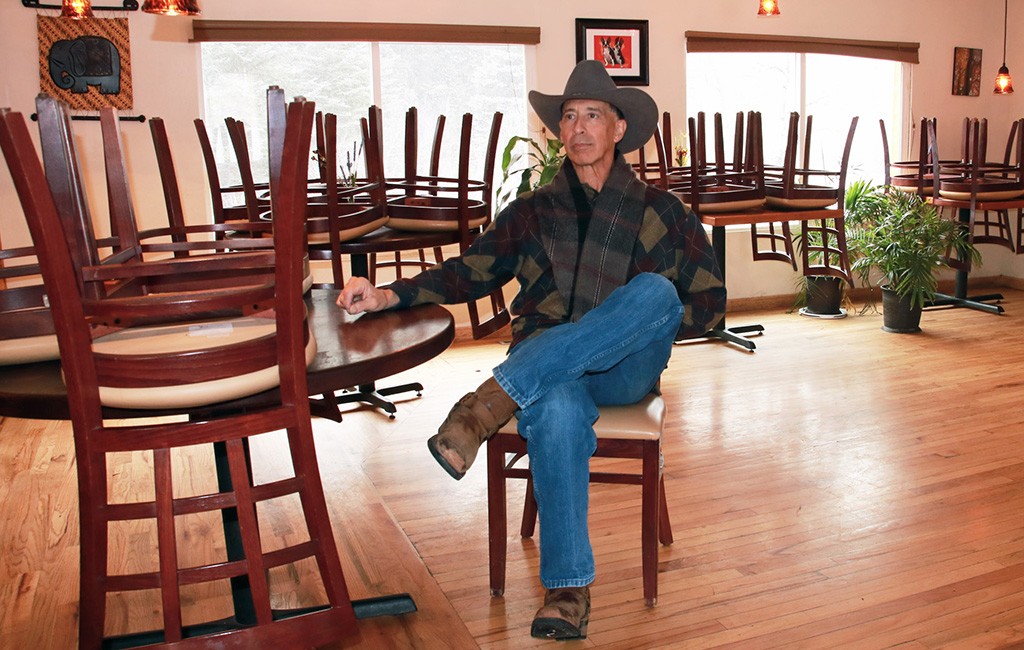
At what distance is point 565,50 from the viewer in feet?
18.9

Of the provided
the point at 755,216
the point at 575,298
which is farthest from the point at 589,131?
the point at 755,216

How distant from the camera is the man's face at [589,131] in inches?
98.7

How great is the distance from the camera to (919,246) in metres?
5.48

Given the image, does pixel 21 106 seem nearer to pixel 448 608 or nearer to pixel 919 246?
pixel 448 608

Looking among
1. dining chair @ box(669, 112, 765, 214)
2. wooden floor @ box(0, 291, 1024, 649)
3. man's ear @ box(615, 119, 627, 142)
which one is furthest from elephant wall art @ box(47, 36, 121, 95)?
man's ear @ box(615, 119, 627, 142)

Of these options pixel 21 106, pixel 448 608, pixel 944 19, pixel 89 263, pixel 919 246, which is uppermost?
pixel 944 19

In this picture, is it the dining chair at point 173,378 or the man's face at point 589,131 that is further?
the man's face at point 589,131

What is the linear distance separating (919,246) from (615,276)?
367cm

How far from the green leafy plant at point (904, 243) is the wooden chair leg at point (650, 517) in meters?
3.72

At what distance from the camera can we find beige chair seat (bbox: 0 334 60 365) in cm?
175

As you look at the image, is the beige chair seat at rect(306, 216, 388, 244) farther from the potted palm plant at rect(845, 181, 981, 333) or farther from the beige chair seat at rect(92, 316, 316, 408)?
the potted palm plant at rect(845, 181, 981, 333)

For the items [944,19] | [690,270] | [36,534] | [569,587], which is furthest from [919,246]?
[36,534]

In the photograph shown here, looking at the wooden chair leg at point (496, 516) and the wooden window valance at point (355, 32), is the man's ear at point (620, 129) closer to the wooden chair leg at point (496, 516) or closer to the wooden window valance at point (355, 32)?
the wooden chair leg at point (496, 516)

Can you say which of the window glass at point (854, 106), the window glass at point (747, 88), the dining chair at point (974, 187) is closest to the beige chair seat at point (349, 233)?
the window glass at point (747, 88)
